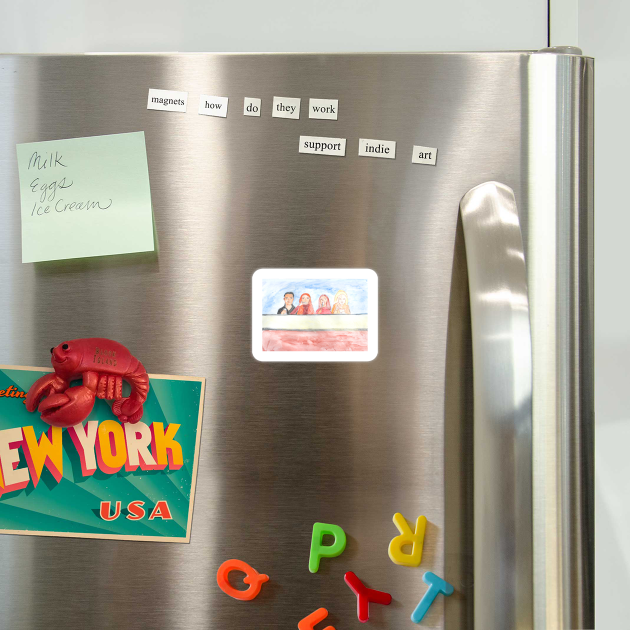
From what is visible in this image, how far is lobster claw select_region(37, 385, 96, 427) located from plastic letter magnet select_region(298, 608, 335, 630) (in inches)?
11.8

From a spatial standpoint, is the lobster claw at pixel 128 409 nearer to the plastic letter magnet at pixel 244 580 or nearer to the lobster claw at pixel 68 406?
the lobster claw at pixel 68 406

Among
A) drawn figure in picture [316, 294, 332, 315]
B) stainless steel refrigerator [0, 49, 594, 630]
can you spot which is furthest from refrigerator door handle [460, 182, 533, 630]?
drawn figure in picture [316, 294, 332, 315]

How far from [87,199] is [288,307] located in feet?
0.78

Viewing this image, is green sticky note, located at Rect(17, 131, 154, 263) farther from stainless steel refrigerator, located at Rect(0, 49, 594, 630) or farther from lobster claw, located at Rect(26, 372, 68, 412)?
lobster claw, located at Rect(26, 372, 68, 412)

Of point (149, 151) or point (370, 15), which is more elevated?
point (370, 15)

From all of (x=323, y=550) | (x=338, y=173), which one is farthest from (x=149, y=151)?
(x=323, y=550)

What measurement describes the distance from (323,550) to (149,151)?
0.45 meters

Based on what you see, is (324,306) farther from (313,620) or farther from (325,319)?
(313,620)

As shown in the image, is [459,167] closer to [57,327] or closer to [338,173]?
[338,173]

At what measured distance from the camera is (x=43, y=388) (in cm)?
51

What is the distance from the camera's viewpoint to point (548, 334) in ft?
1.64

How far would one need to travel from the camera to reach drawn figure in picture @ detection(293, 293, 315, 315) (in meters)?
0.52

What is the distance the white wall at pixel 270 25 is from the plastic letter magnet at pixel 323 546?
0.65 m

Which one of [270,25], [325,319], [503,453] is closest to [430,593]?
[503,453]
